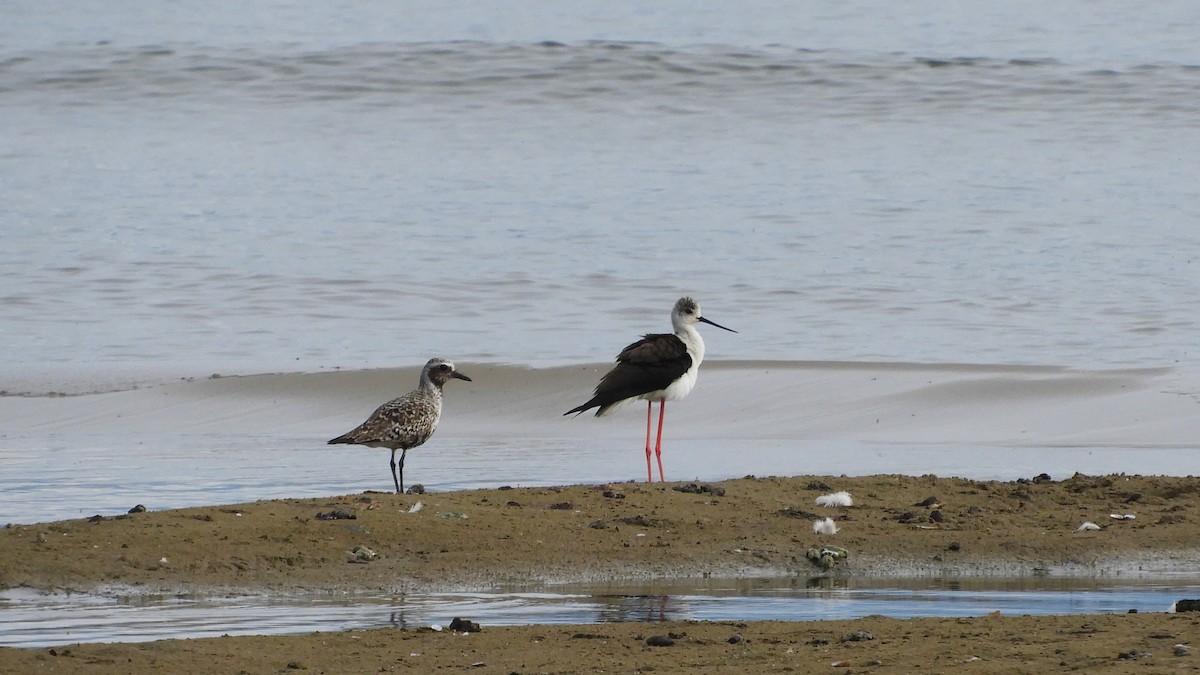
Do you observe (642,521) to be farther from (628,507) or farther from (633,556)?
(633,556)

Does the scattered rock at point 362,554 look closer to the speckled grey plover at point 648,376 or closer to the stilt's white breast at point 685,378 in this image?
the speckled grey plover at point 648,376

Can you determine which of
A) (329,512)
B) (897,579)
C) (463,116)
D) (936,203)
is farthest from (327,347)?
(463,116)

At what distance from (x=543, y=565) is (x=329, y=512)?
1.24 metres

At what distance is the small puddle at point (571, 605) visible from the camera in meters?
7.57

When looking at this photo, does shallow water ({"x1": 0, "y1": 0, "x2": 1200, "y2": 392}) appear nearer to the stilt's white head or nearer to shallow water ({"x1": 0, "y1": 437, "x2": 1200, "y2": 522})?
shallow water ({"x1": 0, "y1": 437, "x2": 1200, "y2": 522})

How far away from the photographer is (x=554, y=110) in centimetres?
3819

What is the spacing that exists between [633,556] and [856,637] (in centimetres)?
219

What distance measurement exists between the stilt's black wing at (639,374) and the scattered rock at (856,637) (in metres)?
5.00

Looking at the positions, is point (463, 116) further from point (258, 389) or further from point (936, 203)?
point (258, 389)

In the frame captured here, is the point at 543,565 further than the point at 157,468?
No

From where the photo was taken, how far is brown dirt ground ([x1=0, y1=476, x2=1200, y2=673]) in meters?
6.70

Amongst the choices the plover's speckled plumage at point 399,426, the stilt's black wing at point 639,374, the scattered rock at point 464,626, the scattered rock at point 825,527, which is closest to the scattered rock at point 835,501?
the scattered rock at point 825,527

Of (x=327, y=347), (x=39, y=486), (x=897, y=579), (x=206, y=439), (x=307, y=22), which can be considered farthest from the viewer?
(x=307, y=22)

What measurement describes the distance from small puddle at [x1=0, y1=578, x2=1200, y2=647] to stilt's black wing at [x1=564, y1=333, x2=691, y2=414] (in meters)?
3.26
